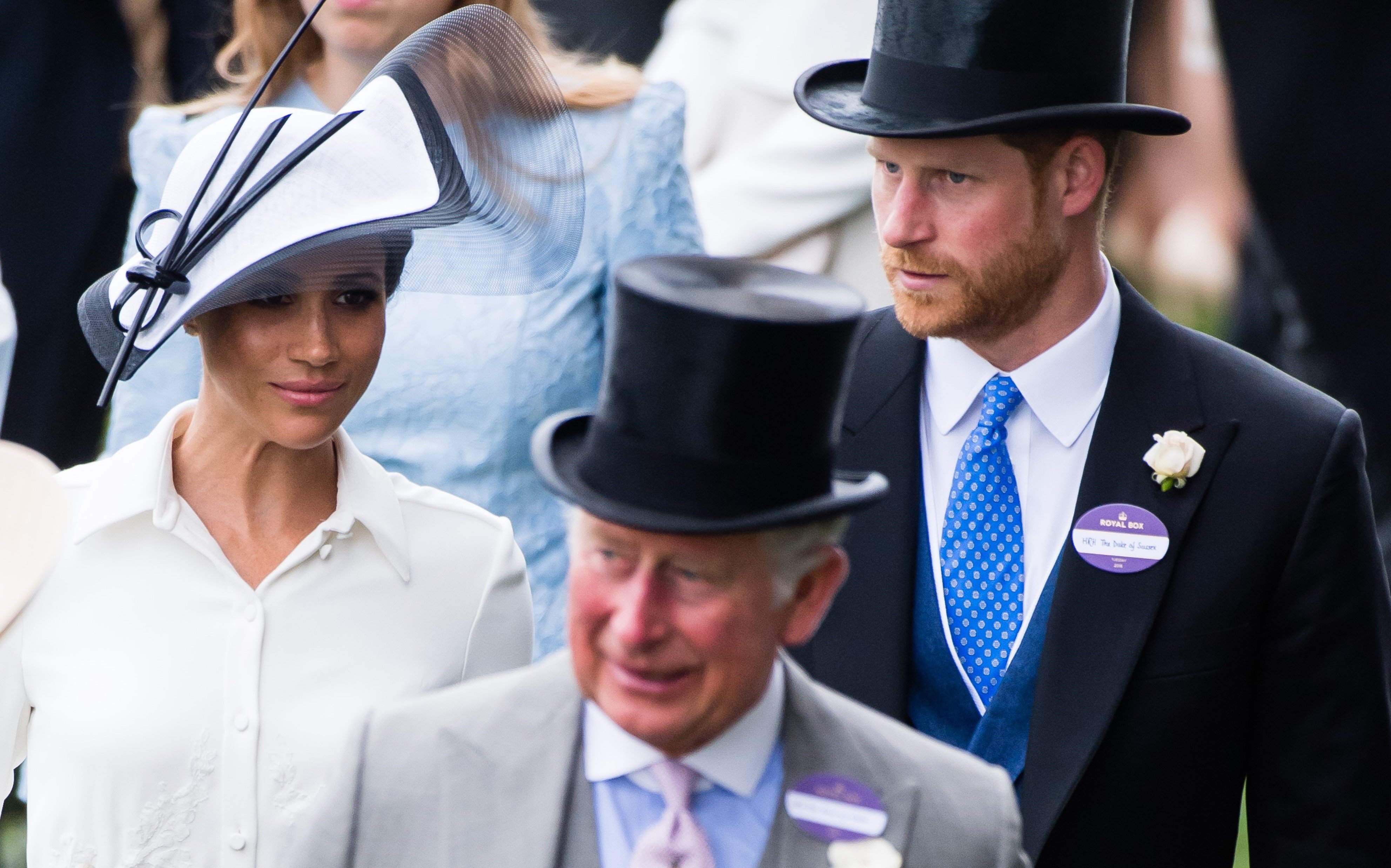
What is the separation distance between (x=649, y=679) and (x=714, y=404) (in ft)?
1.03

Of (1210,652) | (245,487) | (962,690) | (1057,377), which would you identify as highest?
(1057,377)

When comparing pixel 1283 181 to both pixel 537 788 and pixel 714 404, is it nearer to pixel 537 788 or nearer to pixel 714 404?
pixel 714 404

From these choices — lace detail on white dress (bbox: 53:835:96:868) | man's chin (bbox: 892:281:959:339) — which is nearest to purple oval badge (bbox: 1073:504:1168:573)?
man's chin (bbox: 892:281:959:339)

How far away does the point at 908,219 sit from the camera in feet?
9.21

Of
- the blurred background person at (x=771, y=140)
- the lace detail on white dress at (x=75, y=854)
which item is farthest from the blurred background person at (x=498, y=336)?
the blurred background person at (x=771, y=140)

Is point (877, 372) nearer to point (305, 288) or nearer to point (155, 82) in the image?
point (305, 288)

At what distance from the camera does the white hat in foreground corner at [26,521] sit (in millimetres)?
2018

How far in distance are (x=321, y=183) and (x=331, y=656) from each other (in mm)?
682

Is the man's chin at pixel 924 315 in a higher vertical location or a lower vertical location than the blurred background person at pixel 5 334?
higher

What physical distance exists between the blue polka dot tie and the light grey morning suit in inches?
23.4

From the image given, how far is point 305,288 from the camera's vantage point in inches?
98.1

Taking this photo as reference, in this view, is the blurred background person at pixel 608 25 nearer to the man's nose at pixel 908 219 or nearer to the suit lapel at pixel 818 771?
the man's nose at pixel 908 219

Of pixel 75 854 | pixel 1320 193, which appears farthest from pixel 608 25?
pixel 75 854

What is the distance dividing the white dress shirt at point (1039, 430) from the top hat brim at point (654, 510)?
2.60ft
